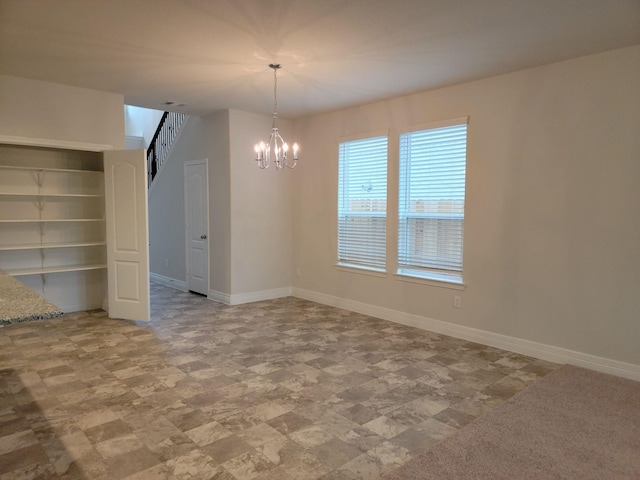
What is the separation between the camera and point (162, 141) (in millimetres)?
8250

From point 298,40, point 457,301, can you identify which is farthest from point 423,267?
point 298,40

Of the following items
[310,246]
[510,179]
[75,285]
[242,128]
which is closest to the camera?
[510,179]

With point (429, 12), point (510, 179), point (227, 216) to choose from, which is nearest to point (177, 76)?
point (227, 216)

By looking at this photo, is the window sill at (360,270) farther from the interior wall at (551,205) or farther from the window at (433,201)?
the interior wall at (551,205)

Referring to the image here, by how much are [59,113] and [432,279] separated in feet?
15.9

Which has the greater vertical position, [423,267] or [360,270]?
[423,267]

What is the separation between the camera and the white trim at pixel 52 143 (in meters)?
4.61

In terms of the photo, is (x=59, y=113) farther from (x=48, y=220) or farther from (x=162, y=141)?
(x=162, y=141)

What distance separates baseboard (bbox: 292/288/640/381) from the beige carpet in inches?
9.8

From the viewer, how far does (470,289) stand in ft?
15.2

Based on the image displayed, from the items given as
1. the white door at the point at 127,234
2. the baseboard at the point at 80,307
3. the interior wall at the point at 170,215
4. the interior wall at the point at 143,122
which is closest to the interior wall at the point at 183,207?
Answer: the interior wall at the point at 170,215

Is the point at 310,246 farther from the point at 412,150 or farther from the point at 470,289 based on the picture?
the point at 470,289

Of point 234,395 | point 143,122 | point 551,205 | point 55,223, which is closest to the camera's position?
point 234,395

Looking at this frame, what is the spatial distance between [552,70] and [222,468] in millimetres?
4280
